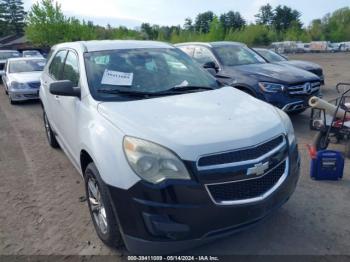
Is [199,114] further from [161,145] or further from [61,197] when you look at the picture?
[61,197]

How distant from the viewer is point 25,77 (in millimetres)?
10945

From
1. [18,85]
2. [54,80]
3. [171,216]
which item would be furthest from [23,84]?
[171,216]

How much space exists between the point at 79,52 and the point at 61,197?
174cm

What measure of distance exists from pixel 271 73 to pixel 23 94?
7.64m

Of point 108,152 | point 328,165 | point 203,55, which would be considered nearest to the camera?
point 108,152

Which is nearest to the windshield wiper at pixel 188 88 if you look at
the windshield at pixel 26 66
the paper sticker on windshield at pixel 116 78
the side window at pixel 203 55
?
the paper sticker on windshield at pixel 116 78

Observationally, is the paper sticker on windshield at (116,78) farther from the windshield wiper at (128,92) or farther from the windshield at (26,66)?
the windshield at (26,66)

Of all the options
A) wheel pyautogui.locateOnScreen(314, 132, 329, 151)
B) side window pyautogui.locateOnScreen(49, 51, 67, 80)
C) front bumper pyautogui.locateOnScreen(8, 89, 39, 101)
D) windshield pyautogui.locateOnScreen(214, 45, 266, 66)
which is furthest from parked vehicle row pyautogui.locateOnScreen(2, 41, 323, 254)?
front bumper pyautogui.locateOnScreen(8, 89, 39, 101)

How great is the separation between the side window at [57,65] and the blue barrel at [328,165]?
3.52 metres

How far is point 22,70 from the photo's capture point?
11867 millimetres

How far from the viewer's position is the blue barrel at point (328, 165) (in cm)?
429

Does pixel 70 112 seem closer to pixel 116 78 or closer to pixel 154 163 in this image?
pixel 116 78

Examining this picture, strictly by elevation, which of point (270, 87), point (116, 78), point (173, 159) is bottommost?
point (173, 159)

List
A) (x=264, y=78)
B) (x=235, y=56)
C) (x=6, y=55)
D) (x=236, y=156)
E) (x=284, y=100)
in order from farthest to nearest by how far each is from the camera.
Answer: (x=6, y=55)
(x=235, y=56)
(x=264, y=78)
(x=284, y=100)
(x=236, y=156)
